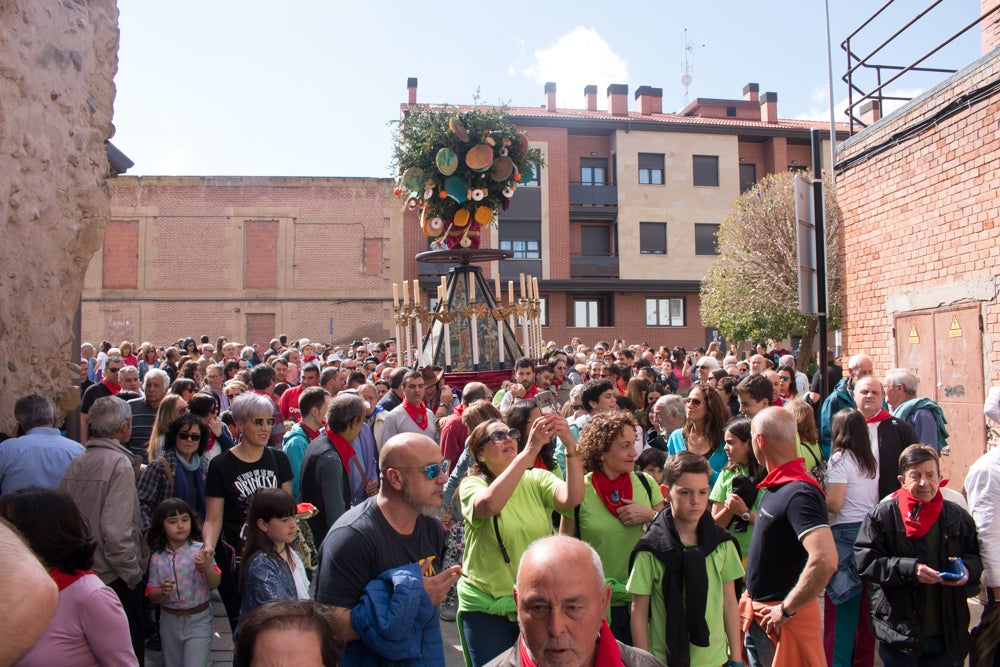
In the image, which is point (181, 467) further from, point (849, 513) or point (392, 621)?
point (849, 513)

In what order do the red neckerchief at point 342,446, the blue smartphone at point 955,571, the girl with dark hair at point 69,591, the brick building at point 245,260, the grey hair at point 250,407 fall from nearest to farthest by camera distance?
the girl with dark hair at point 69,591 → the blue smartphone at point 955,571 → the grey hair at point 250,407 → the red neckerchief at point 342,446 → the brick building at point 245,260

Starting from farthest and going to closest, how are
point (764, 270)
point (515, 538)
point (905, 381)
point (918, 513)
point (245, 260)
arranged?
1. point (245, 260)
2. point (764, 270)
3. point (905, 381)
4. point (918, 513)
5. point (515, 538)

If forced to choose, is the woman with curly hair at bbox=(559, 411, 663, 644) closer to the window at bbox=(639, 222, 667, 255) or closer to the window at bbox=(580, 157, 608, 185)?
the window at bbox=(639, 222, 667, 255)

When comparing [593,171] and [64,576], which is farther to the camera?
[593,171]

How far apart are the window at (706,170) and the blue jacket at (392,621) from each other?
121 feet

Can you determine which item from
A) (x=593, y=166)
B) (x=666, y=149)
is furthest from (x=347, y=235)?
(x=666, y=149)

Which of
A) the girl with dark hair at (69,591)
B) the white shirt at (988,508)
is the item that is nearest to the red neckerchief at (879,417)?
the white shirt at (988,508)

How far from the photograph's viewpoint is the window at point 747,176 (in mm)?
39062

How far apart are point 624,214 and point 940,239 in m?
28.2

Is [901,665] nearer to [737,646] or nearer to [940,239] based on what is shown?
[737,646]

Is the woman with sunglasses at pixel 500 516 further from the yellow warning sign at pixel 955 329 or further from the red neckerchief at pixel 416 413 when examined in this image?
the yellow warning sign at pixel 955 329

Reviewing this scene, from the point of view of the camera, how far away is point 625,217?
3725cm

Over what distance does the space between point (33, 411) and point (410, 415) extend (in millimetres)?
3341

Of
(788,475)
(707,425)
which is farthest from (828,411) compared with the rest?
(788,475)
